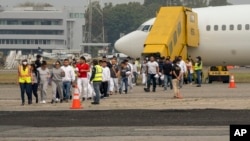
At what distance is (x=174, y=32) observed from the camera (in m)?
49.4

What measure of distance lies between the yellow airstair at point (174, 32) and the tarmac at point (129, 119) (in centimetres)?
1425

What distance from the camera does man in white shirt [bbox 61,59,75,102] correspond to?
1313 inches

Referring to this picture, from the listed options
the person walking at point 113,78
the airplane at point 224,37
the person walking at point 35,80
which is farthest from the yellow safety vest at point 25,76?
the airplane at point 224,37

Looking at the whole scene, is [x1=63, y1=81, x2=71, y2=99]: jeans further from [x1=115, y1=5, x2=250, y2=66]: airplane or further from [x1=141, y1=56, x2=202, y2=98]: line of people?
[x1=115, y1=5, x2=250, y2=66]: airplane

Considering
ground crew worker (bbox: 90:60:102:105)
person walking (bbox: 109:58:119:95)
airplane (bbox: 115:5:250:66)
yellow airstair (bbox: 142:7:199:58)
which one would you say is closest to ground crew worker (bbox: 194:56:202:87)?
yellow airstair (bbox: 142:7:199:58)

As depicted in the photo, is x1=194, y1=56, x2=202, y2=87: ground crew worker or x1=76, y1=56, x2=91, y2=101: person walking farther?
x1=194, y1=56, x2=202, y2=87: ground crew worker

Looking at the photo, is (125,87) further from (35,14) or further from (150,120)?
(35,14)

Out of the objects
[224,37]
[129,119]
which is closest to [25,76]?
[129,119]

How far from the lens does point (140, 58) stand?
51.9 metres

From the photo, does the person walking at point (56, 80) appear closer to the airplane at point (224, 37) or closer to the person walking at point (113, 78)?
the person walking at point (113, 78)

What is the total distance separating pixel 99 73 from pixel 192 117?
7.77m

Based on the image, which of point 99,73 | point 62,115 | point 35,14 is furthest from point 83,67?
point 35,14

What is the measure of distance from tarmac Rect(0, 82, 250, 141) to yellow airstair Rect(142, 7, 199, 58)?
46.8 feet

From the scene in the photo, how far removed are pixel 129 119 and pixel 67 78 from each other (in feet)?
30.1
